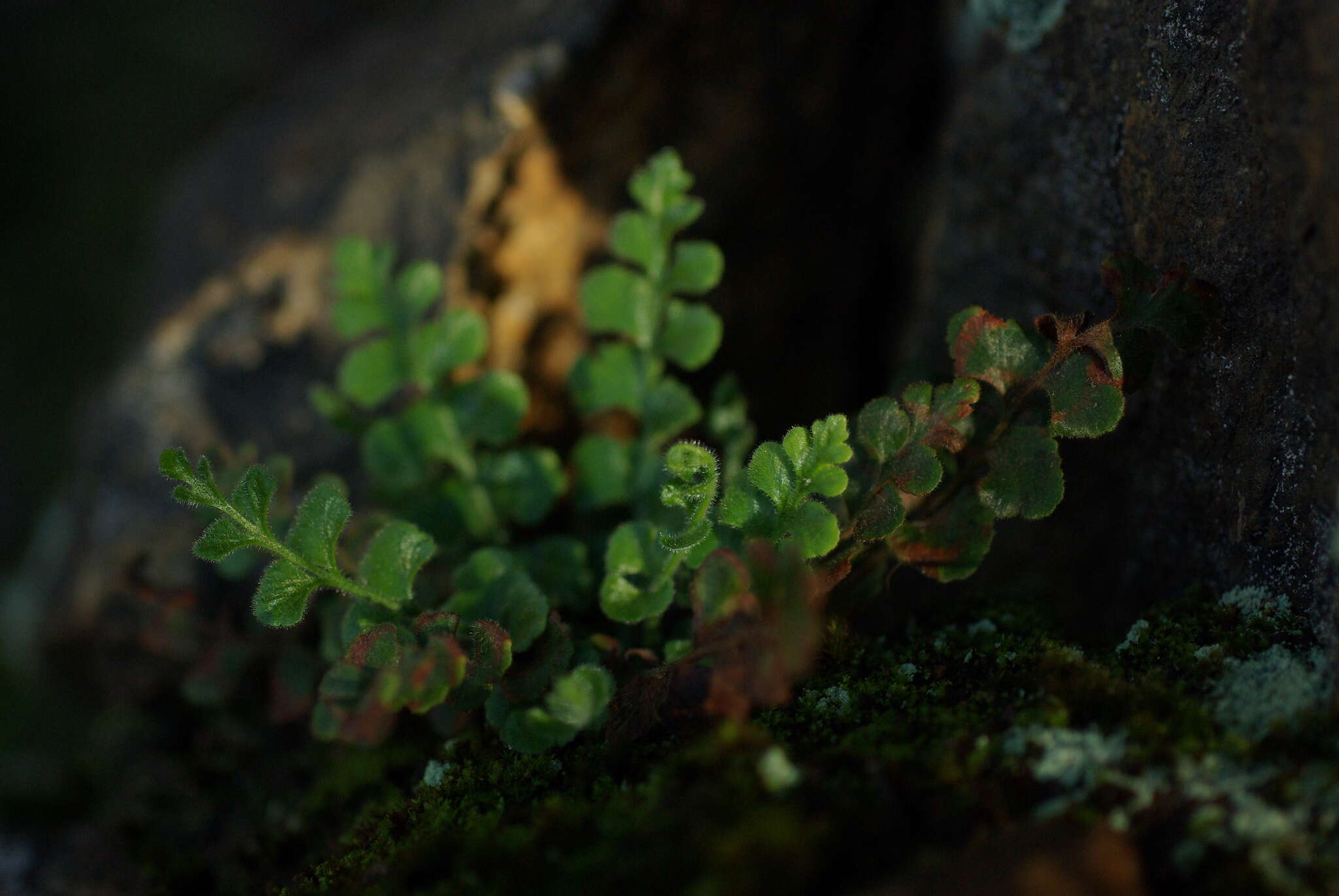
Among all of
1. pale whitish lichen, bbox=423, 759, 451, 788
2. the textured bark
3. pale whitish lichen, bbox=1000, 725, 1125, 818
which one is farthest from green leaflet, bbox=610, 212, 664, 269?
pale whitish lichen, bbox=1000, 725, 1125, 818

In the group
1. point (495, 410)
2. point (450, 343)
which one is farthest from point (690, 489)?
point (450, 343)

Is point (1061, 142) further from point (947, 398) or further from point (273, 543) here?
point (273, 543)

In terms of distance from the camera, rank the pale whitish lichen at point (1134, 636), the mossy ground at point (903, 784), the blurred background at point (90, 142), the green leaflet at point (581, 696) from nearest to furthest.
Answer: the mossy ground at point (903, 784) → the green leaflet at point (581, 696) → the pale whitish lichen at point (1134, 636) → the blurred background at point (90, 142)

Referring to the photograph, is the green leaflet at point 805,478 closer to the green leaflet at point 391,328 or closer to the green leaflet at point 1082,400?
the green leaflet at point 1082,400

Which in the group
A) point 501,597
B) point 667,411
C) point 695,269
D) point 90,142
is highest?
point 90,142

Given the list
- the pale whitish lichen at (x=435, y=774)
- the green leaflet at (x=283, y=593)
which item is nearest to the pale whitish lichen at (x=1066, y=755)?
the pale whitish lichen at (x=435, y=774)

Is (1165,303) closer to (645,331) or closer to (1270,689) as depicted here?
(1270,689)

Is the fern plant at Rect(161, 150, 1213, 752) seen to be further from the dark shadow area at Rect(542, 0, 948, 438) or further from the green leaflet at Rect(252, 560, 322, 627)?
the dark shadow area at Rect(542, 0, 948, 438)
